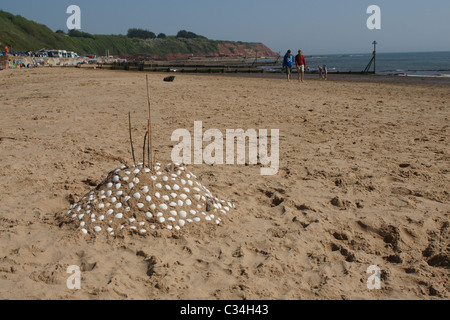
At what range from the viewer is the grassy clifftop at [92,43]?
5938cm

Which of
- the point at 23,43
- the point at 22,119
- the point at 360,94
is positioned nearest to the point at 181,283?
the point at 22,119

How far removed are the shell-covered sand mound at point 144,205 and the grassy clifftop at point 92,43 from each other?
55.7m

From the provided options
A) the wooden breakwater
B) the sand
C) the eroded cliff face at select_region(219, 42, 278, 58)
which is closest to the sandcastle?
the sand

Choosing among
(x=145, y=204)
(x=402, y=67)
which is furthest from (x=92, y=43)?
(x=145, y=204)

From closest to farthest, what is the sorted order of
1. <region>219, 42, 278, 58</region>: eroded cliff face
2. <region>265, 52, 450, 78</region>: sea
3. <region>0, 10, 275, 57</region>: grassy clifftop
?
<region>265, 52, 450, 78</region>: sea < <region>0, 10, 275, 57</region>: grassy clifftop < <region>219, 42, 278, 58</region>: eroded cliff face

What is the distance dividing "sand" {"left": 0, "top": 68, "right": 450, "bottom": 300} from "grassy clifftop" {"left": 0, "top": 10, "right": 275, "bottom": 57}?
2120 inches

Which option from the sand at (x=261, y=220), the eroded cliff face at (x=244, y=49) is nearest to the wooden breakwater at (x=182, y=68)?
the sand at (x=261, y=220)

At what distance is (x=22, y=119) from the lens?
7176mm

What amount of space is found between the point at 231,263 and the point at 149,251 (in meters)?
0.63

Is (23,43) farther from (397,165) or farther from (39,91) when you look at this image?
(397,165)

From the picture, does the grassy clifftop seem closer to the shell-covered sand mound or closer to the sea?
the sea

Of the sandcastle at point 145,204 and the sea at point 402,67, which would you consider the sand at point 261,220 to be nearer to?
the sandcastle at point 145,204

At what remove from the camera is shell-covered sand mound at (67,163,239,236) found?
3088 mm

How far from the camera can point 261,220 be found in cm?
339
